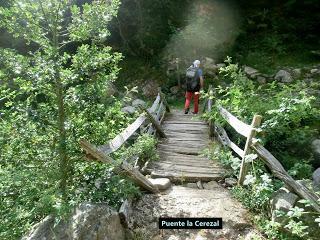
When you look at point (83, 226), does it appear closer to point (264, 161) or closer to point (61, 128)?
point (61, 128)

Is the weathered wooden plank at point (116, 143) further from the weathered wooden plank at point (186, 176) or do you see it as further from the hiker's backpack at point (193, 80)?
the hiker's backpack at point (193, 80)

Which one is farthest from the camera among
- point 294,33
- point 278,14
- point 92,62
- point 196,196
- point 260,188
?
point 278,14

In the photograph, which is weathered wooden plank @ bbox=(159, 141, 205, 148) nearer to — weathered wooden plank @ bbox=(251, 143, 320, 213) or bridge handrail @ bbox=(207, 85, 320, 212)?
bridge handrail @ bbox=(207, 85, 320, 212)

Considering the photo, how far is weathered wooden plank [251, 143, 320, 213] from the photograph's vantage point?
4.81 metres

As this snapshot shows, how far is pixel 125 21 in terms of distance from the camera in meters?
18.0

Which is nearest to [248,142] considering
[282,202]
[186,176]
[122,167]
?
[282,202]

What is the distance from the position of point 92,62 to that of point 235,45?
1451 centimetres

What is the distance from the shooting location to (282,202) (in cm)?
497

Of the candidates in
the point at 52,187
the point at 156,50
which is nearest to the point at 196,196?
the point at 52,187

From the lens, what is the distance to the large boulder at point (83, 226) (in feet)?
13.8

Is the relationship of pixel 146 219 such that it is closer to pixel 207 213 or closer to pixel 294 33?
pixel 207 213

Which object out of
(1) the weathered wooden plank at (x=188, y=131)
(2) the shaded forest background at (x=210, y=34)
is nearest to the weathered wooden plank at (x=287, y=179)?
(1) the weathered wooden plank at (x=188, y=131)

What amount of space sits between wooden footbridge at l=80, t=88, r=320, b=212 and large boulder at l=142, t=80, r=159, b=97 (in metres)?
3.56

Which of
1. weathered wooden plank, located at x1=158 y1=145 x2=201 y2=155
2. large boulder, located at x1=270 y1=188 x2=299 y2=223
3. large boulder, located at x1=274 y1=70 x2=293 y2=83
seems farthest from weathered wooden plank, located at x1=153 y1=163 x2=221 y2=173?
large boulder, located at x1=274 y1=70 x2=293 y2=83
